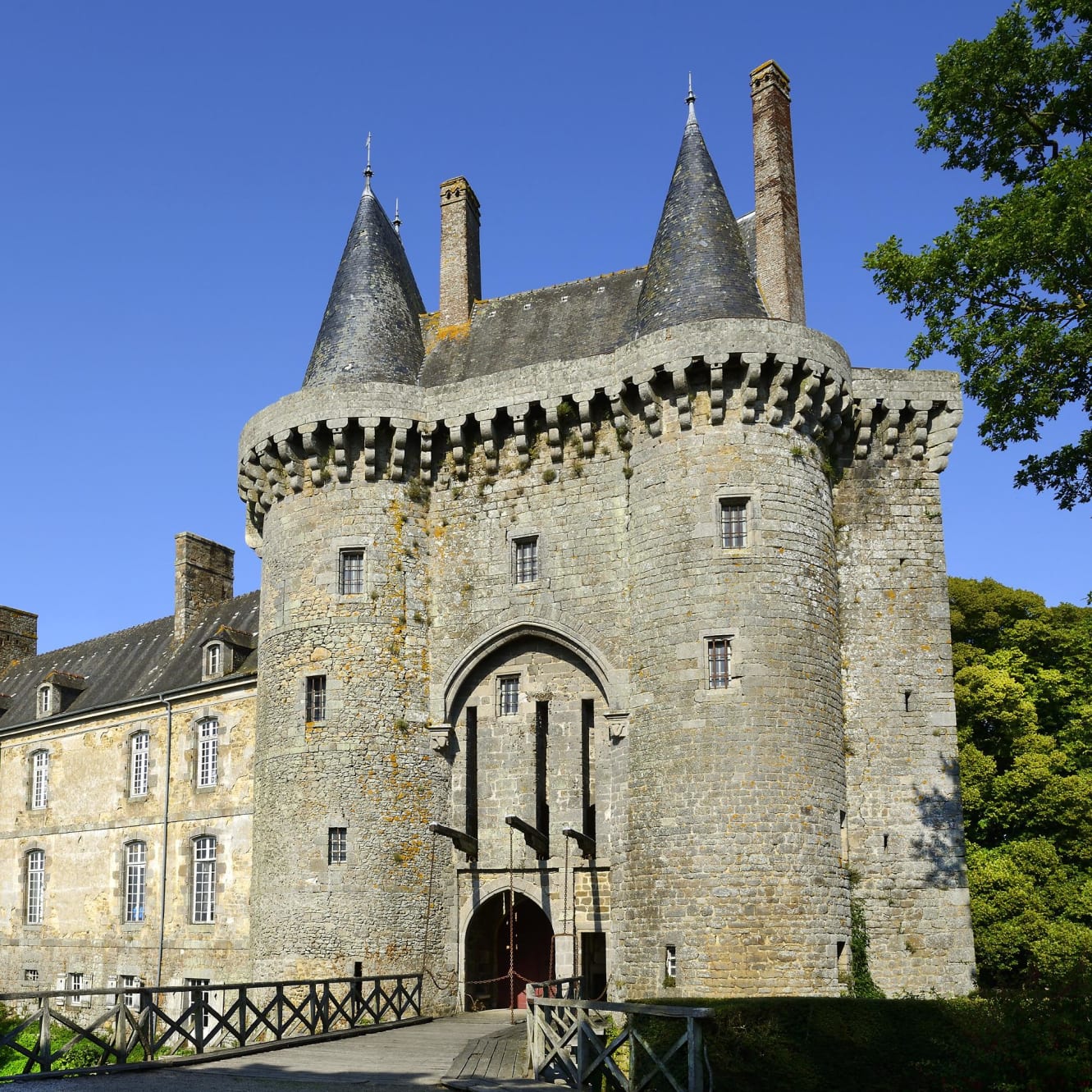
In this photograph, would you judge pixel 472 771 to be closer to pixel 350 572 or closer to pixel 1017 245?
pixel 350 572

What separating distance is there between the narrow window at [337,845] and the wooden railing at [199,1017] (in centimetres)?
176

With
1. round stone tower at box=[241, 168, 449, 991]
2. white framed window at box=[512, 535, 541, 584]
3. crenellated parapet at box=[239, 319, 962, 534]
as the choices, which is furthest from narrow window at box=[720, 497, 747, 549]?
round stone tower at box=[241, 168, 449, 991]

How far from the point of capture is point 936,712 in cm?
1878

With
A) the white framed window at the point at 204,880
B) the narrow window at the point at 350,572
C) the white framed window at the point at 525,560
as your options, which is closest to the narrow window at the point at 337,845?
the narrow window at the point at 350,572

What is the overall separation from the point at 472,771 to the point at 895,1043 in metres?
9.74

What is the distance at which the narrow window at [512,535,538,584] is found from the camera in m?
20.2

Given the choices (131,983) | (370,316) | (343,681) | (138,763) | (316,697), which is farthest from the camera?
(138,763)

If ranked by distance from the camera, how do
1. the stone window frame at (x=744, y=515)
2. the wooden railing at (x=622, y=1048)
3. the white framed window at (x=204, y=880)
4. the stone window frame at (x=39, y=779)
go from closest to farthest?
the wooden railing at (x=622, y=1048) → the stone window frame at (x=744, y=515) → the white framed window at (x=204, y=880) → the stone window frame at (x=39, y=779)

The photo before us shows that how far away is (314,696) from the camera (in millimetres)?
20359

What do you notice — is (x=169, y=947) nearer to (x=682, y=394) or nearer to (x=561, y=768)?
(x=561, y=768)

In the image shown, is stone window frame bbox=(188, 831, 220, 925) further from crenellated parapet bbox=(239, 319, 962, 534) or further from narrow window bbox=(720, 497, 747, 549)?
narrow window bbox=(720, 497, 747, 549)

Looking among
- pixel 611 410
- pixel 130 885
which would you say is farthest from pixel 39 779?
pixel 611 410

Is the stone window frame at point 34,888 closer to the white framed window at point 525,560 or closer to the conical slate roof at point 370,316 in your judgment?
the conical slate roof at point 370,316

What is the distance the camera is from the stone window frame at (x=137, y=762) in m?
26.7
